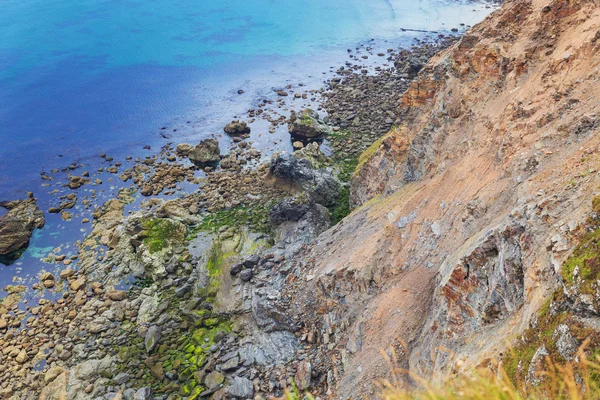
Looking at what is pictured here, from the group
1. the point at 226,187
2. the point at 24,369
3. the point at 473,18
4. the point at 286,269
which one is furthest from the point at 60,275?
the point at 473,18

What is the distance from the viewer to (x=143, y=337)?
74.1ft

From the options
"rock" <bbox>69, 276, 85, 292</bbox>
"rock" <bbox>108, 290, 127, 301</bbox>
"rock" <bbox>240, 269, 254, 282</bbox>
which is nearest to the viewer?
"rock" <bbox>240, 269, 254, 282</bbox>

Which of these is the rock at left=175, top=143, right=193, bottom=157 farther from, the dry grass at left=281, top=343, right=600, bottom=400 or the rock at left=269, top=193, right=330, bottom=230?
the dry grass at left=281, top=343, right=600, bottom=400

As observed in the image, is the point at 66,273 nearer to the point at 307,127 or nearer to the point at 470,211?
the point at 307,127

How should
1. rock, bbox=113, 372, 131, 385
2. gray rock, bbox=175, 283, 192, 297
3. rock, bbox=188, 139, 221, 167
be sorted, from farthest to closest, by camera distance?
rock, bbox=188, 139, 221, 167, gray rock, bbox=175, 283, 192, 297, rock, bbox=113, 372, 131, 385

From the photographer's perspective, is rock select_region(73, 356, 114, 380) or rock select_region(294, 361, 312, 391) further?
rock select_region(73, 356, 114, 380)

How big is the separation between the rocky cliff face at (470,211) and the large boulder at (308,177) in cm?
802

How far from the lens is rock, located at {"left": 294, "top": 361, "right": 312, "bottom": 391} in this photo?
1606cm

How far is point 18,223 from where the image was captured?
33281mm

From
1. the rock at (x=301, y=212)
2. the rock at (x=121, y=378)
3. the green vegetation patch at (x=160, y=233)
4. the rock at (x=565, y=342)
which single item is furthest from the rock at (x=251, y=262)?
the rock at (x=565, y=342)

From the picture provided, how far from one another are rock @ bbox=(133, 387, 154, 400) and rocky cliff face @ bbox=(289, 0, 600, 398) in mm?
8521

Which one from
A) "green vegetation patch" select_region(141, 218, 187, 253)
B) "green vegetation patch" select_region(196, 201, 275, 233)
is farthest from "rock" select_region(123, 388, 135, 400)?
"green vegetation patch" select_region(196, 201, 275, 233)

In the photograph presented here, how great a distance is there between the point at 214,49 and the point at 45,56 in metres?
26.9

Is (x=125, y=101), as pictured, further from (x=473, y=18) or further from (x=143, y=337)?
(x=473, y=18)
